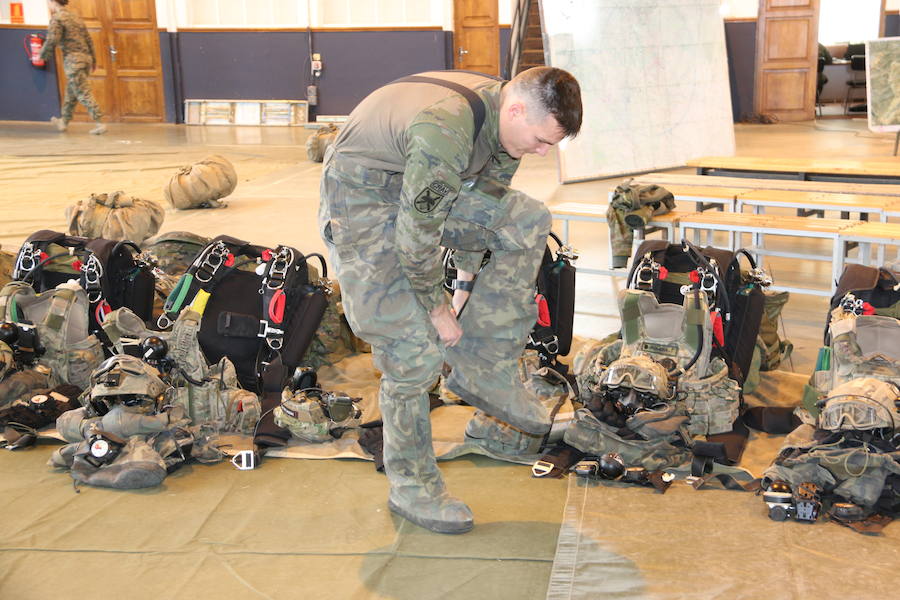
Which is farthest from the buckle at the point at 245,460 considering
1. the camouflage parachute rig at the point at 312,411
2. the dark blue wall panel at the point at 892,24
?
the dark blue wall panel at the point at 892,24

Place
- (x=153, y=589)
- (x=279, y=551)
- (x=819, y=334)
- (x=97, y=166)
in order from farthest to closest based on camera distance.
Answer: (x=97, y=166) < (x=819, y=334) < (x=279, y=551) < (x=153, y=589)

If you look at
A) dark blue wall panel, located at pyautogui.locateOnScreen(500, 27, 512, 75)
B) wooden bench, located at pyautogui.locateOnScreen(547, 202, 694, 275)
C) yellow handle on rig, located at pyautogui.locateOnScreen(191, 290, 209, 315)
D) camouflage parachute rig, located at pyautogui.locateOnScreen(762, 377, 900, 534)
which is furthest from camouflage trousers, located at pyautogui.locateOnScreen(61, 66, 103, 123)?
camouflage parachute rig, located at pyautogui.locateOnScreen(762, 377, 900, 534)

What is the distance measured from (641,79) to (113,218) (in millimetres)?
5876

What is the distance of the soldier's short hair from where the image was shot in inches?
93.0

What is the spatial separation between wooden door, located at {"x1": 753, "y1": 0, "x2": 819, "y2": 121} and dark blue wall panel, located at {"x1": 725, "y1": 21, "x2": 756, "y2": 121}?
3.9 inches

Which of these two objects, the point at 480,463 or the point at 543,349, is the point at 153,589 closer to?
the point at 480,463

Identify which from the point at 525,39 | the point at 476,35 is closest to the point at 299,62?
the point at 476,35

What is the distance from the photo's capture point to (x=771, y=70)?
14.3 metres

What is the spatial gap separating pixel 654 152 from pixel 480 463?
703 centimetres

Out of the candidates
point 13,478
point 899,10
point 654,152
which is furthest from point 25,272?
point 899,10

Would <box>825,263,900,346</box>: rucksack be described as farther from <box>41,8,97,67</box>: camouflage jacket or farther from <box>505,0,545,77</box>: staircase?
<box>41,8,97,67</box>: camouflage jacket

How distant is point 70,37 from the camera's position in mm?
13547

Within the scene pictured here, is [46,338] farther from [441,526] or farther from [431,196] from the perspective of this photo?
[431,196]

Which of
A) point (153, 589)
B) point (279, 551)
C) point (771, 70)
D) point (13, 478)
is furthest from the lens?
point (771, 70)
